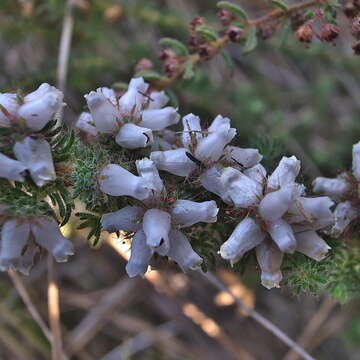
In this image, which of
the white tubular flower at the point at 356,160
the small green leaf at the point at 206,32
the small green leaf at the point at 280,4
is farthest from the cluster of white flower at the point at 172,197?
the small green leaf at the point at 280,4

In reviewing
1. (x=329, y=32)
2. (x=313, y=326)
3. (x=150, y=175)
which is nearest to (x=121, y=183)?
(x=150, y=175)

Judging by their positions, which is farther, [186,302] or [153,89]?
[186,302]

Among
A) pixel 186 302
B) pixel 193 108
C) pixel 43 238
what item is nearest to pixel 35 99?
pixel 43 238

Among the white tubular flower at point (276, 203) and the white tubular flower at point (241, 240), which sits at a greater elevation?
the white tubular flower at point (276, 203)

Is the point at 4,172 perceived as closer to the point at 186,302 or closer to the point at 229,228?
the point at 229,228

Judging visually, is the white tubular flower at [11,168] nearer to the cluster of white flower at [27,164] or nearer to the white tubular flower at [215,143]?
the cluster of white flower at [27,164]

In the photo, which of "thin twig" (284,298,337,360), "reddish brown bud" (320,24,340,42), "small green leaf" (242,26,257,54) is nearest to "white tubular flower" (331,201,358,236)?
"reddish brown bud" (320,24,340,42)
